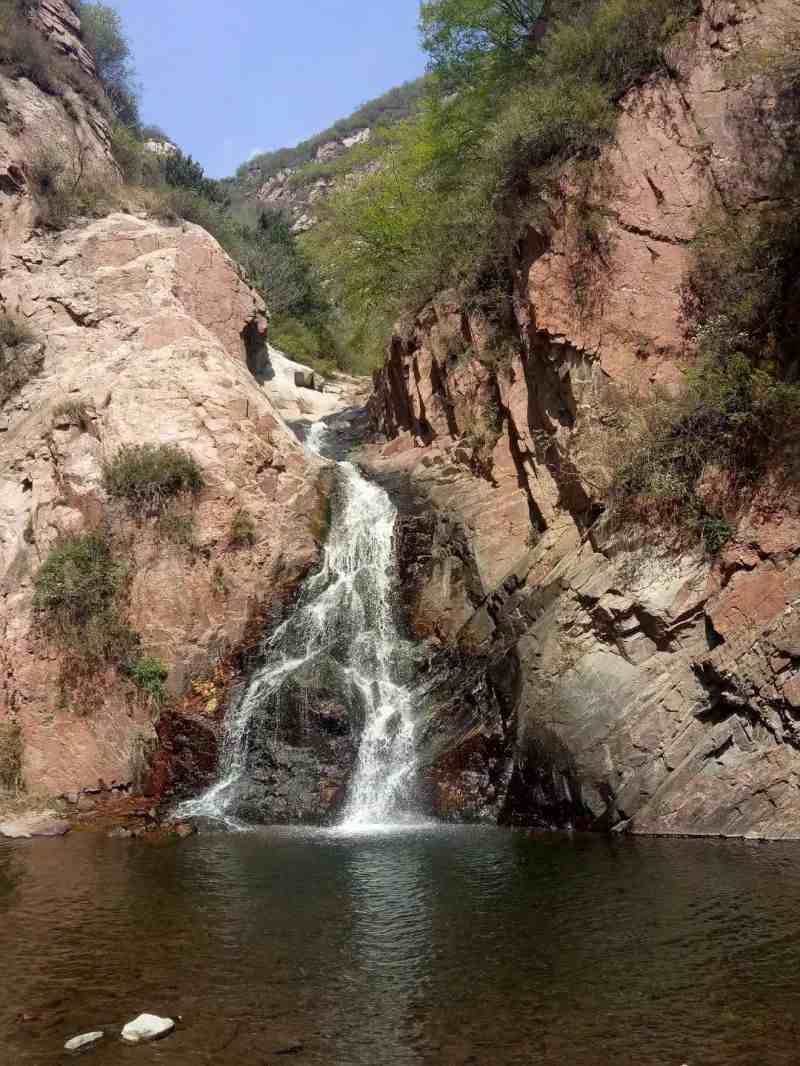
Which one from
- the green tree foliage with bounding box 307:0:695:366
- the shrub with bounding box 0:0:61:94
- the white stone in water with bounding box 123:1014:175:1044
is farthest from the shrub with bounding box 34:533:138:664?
the shrub with bounding box 0:0:61:94

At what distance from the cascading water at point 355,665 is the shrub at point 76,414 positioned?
5886 millimetres

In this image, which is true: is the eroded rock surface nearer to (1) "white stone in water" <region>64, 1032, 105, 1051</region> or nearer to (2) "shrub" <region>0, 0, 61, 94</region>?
(2) "shrub" <region>0, 0, 61, 94</region>

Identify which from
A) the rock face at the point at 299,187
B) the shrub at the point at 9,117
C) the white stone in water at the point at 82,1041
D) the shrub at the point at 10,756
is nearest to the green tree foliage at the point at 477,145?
the shrub at the point at 9,117

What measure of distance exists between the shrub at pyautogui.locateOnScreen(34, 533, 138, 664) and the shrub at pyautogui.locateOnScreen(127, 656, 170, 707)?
1.02 feet

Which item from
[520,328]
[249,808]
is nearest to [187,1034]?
[249,808]

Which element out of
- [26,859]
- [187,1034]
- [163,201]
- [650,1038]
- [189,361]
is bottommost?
[650,1038]

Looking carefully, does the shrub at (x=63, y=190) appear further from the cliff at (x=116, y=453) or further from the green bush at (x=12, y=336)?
the green bush at (x=12, y=336)

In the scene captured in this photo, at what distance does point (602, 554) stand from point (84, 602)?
32.5 feet

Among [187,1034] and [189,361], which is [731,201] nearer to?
[189,361]

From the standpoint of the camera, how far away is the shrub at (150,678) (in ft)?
54.1

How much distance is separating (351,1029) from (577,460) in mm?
11366

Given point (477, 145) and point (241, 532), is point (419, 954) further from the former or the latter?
point (477, 145)

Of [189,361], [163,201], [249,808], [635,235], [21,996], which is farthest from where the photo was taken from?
[163,201]

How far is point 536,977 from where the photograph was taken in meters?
7.28
